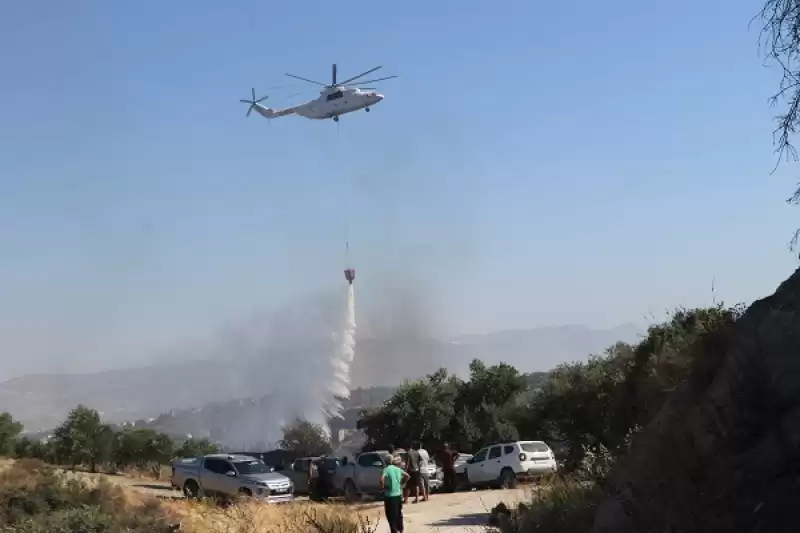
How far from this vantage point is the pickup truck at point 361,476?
26.7 meters

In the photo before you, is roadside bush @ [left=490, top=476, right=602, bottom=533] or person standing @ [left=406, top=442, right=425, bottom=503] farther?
person standing @ [left=406, top=442, right=425, bottom=503]

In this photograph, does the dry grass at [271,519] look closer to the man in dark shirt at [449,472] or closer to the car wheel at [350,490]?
the car wheel at [350,490]

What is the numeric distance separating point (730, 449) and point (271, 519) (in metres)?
9.98

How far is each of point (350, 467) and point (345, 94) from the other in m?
28.7

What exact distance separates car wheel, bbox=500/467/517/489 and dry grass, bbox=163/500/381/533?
32.5 ft

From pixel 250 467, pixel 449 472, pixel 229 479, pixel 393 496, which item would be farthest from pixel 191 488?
pixel 393 496

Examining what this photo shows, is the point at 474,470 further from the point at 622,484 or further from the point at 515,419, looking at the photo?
the point at 622,484

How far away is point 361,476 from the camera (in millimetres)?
26938

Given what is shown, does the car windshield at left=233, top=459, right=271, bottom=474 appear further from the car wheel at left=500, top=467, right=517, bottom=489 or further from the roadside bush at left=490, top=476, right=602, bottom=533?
the roadside bush at left=490, top=476, right=602, bottom=533

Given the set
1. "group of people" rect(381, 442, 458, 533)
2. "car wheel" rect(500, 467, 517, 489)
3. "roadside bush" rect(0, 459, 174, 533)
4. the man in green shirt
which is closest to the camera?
"roadside bush" rect(0, 459, 174, 533)

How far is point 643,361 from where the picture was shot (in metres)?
24.0

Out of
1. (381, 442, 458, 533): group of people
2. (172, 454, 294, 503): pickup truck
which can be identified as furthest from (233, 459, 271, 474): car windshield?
(381, 442, 458, 533): group of people

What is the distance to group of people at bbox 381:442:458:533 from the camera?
568 inches

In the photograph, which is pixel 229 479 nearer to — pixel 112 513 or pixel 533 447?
pixel 533 447
